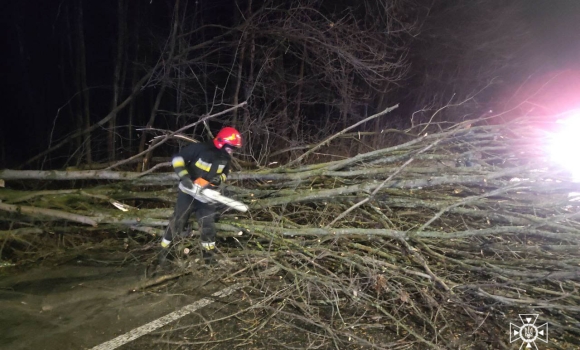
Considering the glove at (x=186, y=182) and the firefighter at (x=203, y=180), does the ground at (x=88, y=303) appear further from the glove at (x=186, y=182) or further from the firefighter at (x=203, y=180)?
the glove at (x=186, y=182)

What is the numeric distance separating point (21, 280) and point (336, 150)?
5.92 m

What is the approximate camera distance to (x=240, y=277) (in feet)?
13.2

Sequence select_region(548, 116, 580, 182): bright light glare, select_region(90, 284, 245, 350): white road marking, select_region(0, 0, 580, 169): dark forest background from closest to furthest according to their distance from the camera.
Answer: select_region(90, 284, 245, 350): white road marking
select_region(548, 116, 580, 182): bright light glare
select_region(0, 0, 580, 169): dark forest background

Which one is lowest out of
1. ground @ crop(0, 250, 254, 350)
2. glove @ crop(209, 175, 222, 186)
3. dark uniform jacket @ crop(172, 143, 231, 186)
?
ground @ crop(0, 250, 254, 350)

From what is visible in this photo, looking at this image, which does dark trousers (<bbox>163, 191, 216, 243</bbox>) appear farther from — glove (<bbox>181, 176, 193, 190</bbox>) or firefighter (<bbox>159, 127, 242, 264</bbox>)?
glove (<bbox>181, 176, 193, 190</bbox>)

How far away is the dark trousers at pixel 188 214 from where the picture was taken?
412 cm

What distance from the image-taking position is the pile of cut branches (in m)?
3.39

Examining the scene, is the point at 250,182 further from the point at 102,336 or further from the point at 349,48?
the point at 349,48

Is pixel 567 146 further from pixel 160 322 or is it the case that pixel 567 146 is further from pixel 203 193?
pixel 160 322

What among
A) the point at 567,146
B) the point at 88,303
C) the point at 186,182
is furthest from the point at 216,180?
the point at 567,146

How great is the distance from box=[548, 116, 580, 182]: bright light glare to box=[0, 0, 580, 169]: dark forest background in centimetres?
160

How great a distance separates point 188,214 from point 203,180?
0.42 metres

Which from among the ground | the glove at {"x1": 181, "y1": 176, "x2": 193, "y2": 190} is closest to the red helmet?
the glove at {"x1": 181, "y1": 176, "x2": 193, "y2": 190}

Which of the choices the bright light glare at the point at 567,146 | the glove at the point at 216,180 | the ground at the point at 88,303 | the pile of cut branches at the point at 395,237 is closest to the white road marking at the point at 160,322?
the ground at the point at 88,303
